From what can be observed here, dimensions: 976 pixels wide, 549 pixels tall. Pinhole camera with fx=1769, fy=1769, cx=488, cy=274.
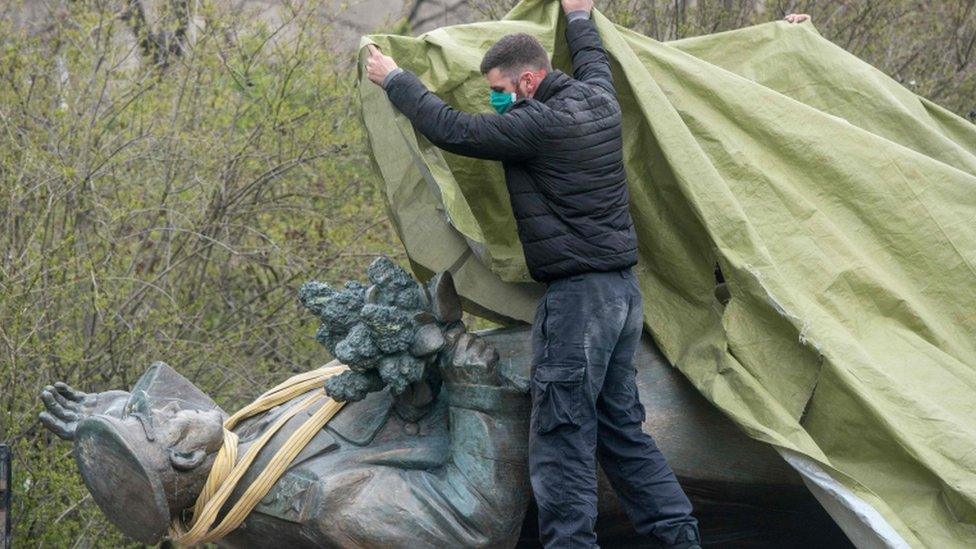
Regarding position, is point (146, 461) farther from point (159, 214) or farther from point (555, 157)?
point (159, 214)

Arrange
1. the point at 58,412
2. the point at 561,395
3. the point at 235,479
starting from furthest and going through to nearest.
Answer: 1. the point at 58,412
2. the point at 235,479
3. the point at 561,395

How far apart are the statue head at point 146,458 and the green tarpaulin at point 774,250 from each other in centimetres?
73

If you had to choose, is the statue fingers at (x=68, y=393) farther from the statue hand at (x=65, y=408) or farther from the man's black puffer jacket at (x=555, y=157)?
the man's black puffer jacket at (x=555, y=157)

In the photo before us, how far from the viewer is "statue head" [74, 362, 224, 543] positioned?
4.27m

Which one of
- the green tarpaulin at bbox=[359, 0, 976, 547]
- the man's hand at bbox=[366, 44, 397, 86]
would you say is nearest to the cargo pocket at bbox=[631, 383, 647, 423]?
the green tarpaulin at bbox=[359, 0, 976, 547]

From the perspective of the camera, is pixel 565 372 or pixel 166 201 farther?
pixel 166 201

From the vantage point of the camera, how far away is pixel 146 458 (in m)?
4.29

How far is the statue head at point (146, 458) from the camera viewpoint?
14.0ft

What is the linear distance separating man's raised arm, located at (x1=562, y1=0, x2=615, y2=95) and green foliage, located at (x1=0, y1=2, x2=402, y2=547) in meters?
2.89

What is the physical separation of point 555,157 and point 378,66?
50 cm

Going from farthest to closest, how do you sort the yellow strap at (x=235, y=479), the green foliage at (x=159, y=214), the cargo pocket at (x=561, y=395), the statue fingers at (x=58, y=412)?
the green foliage at (x=159, y=214) → the statue fingers at (x=58, y=412) → the yellow strap at (x=235, y=479) → the cargo pocket at (x=561, y=395)

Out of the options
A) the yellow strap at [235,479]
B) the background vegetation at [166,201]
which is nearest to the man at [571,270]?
the yellow strap at [235,479]

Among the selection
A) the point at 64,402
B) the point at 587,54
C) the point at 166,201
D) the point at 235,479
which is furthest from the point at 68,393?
the point at 166,201

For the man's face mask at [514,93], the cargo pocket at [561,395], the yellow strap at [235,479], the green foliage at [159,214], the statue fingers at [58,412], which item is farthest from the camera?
the green foliage at [159,214]
